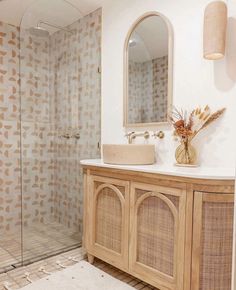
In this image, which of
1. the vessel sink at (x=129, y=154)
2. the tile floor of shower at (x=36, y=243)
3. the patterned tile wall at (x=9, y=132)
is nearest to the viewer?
the vessel sink at (x=129, y=154)

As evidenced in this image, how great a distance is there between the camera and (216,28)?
1587mm

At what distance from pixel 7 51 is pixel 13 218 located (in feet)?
6.10

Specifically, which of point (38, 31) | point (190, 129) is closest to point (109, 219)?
point (190, 129)

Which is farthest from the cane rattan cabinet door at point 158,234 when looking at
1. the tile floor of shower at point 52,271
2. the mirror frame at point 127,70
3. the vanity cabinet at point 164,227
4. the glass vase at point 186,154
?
the mirror frame at point 127,70

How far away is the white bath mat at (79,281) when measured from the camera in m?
1.72

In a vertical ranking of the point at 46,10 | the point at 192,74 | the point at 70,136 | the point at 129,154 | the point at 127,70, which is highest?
the point at 46,10

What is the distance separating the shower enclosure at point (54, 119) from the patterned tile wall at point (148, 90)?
0.47m

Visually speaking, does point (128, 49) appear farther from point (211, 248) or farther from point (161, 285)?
point (161, 285)

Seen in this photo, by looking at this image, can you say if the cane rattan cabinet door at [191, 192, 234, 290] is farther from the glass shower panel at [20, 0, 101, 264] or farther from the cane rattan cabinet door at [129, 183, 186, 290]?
the glass shower panel at [20, 0, 101, 264]

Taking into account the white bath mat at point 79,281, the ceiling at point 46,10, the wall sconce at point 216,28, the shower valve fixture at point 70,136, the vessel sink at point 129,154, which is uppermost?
the ceiling at point 46,10

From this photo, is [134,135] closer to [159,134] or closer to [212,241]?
[159,134]

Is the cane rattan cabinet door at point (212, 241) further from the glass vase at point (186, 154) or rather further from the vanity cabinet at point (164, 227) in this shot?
the glass vase at point (186, 154)

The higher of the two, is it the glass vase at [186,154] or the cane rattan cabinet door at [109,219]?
the glass vase at [186,154]

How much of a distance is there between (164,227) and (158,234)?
0.23 ft
